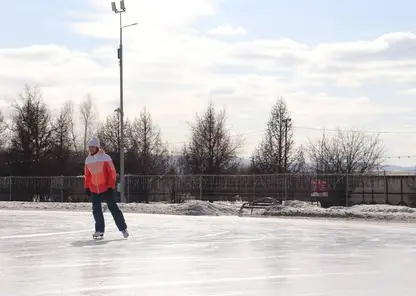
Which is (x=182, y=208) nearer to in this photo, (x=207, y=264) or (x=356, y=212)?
(x=356, y=212)

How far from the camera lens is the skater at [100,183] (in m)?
12.2

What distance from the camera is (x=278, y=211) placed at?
22891 millimetres

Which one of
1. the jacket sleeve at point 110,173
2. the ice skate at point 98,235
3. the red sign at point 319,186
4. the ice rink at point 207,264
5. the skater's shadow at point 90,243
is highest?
the jacket sleeve at point 110,173

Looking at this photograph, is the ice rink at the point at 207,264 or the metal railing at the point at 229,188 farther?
the metal railing at the point at 229,188

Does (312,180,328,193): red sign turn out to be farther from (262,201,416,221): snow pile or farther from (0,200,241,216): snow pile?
(262,201,416,221): snow pile

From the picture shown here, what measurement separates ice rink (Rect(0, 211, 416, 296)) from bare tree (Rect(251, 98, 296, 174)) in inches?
1758

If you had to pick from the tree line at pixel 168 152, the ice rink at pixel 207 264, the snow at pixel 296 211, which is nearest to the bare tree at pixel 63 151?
the tree line at pixel 168 152

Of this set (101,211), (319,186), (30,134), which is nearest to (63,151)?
(30,134)

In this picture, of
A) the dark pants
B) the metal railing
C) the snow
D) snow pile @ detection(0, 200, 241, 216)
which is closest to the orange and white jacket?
the dark pants

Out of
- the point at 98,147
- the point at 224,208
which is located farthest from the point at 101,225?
the point at 224,208

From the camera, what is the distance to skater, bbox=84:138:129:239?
12234 millimetres

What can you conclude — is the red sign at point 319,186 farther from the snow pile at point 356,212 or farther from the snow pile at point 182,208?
the snow pile at point 356,212

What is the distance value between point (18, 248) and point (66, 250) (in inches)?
35.9

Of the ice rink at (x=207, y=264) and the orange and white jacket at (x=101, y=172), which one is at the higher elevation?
the orange and white jacket at (x=101, y=172)
